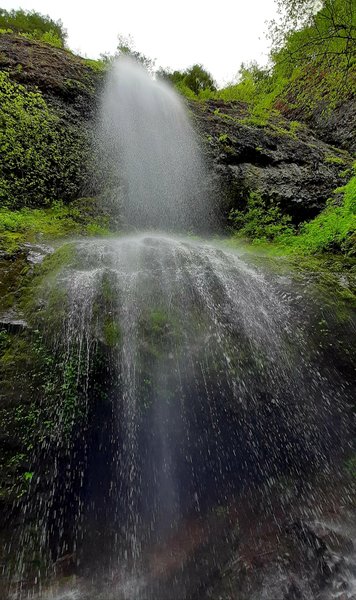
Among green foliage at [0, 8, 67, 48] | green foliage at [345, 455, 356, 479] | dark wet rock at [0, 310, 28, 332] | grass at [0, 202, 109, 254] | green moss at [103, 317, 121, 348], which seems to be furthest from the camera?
green foliage at [0, 8, 67, 48]

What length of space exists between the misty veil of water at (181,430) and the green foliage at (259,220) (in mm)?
3374

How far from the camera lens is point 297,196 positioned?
872 cm

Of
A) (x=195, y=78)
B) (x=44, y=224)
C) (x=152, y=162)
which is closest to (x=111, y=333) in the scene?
(x=44, y=224)

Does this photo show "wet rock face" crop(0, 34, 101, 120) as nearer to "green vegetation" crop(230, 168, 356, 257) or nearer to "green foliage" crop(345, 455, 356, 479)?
"green vegetation" crop(230, 168, 356, 257)

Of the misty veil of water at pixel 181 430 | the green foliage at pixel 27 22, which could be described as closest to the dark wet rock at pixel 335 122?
the misty veil of water at pixel 181 430

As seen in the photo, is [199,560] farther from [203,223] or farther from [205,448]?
[203,223]

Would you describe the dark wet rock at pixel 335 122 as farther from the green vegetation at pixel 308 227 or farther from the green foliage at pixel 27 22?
the green foliage at pixel 27 22

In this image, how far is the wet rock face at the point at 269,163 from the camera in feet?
28.5

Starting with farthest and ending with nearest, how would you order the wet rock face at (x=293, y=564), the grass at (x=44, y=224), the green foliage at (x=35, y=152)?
the green foliage at (x=35, y=152) < the grass at (x=44, y=224) < the wet rock face at (x=293, y=564)

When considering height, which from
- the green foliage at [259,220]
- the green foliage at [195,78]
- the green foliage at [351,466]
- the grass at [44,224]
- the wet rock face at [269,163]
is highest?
the green foliage at [195,78]

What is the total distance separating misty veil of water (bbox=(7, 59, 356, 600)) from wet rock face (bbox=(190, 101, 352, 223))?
452cm

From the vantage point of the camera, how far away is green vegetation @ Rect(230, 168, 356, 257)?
21.4 ft

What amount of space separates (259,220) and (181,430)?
6325 millimetres

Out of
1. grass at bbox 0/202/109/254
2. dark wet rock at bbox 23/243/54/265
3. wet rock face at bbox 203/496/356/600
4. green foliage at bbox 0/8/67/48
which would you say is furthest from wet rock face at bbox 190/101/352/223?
green foliage at bbox 0/8/67/48
